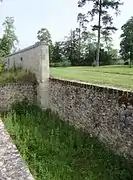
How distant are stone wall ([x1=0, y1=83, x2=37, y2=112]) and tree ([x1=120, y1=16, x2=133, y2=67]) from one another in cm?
1985

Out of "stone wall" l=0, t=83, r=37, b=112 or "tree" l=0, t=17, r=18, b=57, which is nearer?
"stone wall" l=0, t=83, r=37, b=112

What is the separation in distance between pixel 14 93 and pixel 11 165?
12.7 m

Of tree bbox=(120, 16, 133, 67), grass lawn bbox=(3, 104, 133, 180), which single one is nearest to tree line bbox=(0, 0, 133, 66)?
tree bbox=(120, 16, 133, 67)

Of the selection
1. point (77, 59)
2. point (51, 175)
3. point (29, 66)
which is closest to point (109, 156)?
point (51, 175)

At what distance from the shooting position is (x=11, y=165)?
2924 millimetres

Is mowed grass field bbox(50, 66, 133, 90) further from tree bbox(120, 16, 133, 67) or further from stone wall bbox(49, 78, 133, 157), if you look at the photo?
tree bbox(120, 16, 133, 67)

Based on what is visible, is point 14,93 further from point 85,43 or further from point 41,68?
point 85,43

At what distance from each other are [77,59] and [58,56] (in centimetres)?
275

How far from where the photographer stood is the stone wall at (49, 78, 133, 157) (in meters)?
7.43

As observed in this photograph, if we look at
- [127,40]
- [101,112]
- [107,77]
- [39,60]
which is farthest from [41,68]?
[127,40]

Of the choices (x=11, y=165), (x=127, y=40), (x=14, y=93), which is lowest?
(x=14, y=93)

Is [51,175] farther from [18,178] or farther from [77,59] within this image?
[77,59]

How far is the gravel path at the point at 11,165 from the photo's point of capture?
2.72 metres

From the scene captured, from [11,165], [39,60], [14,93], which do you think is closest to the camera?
[11,165]
